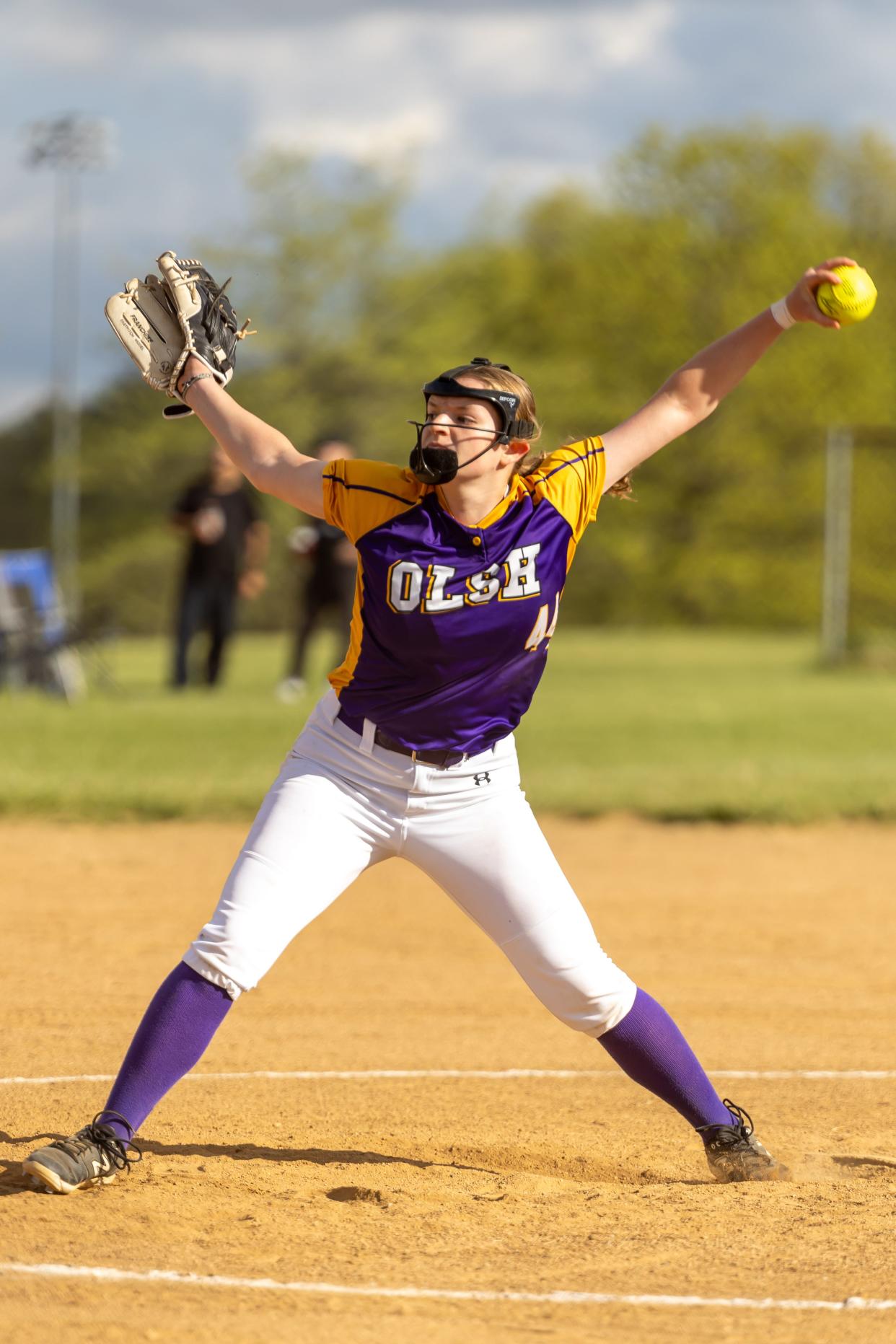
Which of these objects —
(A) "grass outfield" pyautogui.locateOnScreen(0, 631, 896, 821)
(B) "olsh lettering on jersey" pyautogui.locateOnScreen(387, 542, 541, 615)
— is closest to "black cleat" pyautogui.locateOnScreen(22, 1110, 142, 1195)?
(B) "olsh lettering on jersey" pyautogui.locateOnScreen(387, 542, 541, 615)

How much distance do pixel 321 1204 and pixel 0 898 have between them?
3.81m

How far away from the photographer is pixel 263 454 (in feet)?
12.1

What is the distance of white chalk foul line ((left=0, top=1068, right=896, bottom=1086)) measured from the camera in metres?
4.72

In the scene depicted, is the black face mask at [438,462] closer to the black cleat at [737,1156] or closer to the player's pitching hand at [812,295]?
the player's pitching hand at [812,295]

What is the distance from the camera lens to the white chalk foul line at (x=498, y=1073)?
Answer: 472cm

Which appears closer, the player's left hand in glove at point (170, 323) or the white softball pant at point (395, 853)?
the white softball pant at point (395, 853)

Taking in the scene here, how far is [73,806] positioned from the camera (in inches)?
359

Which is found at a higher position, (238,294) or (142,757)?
(238,294)

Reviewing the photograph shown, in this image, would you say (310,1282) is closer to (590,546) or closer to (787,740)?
(787,740)

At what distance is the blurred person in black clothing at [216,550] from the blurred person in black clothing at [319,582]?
51 cm

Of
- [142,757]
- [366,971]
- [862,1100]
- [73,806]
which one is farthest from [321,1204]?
[142,757]

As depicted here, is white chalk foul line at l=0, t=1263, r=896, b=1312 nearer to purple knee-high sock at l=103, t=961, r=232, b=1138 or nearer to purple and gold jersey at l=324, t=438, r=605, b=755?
purple knee-high sock at l=103, t=961, r=232, b=1138

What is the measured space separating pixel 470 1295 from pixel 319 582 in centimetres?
1156

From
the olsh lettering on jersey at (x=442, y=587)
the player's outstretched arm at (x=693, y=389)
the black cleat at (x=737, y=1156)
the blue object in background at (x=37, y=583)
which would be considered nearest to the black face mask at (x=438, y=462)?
the olsh lettering on jersey at (x=442, y=587)
